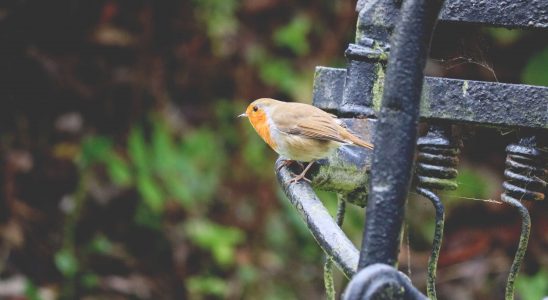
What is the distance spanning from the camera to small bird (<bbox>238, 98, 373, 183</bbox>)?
2.17 metres

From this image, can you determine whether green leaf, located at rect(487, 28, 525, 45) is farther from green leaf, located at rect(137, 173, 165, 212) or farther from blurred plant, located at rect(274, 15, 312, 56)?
green leaf, located at rect(137, 173, 165, 212)

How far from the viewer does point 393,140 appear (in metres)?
0.86

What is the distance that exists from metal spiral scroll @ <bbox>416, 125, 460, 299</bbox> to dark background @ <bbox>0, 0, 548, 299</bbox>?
5.41 ft

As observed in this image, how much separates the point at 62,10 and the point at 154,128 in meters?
0.60

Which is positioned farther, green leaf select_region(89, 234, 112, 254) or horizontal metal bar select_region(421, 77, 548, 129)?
green leaf select_region(89, 234, 112, 254)

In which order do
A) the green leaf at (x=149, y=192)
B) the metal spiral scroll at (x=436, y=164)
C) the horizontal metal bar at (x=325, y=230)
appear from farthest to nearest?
the green leaf at (x=149, y=192) < the metal spiral scroll at (x=436, y=164) < the horizontal metal bar at (x=325, y=230)

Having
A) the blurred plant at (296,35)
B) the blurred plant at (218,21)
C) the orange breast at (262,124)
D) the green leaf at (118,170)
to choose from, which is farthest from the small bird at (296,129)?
the blurred plant at (296,35)

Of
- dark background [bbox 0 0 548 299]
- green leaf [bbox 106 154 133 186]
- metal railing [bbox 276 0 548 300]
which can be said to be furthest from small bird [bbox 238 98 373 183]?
green leaf [bbox 106 154 133 186]

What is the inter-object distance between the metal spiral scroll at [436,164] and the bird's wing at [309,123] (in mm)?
712

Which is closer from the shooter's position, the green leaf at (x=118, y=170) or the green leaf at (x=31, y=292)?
the green leaf at (x=31, y=292)

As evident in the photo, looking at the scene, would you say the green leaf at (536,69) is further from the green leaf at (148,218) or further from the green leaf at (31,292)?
the green leaf at (31,292)

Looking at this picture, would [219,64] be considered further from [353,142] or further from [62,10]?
[353,142]

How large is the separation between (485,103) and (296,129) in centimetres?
110

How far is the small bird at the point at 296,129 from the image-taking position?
85.6 inches
